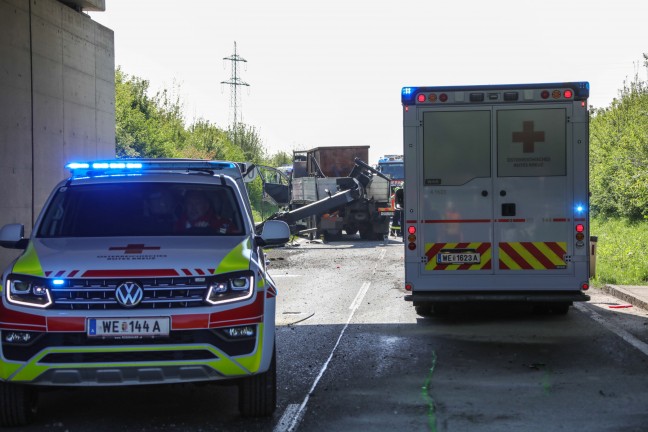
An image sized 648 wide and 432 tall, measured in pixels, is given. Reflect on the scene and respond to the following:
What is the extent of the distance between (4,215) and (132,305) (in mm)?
9257

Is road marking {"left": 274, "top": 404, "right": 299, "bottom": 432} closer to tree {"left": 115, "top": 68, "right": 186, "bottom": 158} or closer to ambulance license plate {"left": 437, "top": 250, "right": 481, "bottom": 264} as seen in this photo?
ambulance license plate {"left": 437, "top": 250, "right": 481, "bottom": 264}

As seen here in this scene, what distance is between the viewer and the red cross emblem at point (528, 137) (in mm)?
10672

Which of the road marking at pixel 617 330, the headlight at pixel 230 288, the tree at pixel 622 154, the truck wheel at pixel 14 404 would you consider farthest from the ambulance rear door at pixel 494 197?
the tree at pixel 622 154

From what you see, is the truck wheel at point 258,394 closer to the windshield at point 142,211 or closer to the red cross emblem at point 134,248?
the red cross emblem at point 134,248

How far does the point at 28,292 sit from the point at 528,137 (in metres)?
6.60

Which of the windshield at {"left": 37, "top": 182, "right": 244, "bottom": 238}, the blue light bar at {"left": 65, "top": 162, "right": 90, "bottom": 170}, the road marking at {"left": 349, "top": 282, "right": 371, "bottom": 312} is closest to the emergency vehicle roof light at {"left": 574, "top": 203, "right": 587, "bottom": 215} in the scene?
the road marking at {"left": 349, "top": 282, "right": 371, "bottom": 312}

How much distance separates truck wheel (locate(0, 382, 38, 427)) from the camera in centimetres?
611

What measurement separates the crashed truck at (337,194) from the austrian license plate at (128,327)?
926 inches

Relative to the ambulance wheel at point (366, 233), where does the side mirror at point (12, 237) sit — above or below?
above

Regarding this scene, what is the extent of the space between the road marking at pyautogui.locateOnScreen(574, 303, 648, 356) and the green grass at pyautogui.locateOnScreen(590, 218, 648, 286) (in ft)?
10.5

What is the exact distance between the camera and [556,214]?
1071 centimetres

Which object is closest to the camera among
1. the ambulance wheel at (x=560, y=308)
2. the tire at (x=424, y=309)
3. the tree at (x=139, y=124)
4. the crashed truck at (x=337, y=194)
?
the ambulance wheel at (x=560, y=308)

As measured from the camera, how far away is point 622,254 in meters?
20.5

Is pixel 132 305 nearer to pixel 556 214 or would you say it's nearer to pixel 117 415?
pixel 117 415
